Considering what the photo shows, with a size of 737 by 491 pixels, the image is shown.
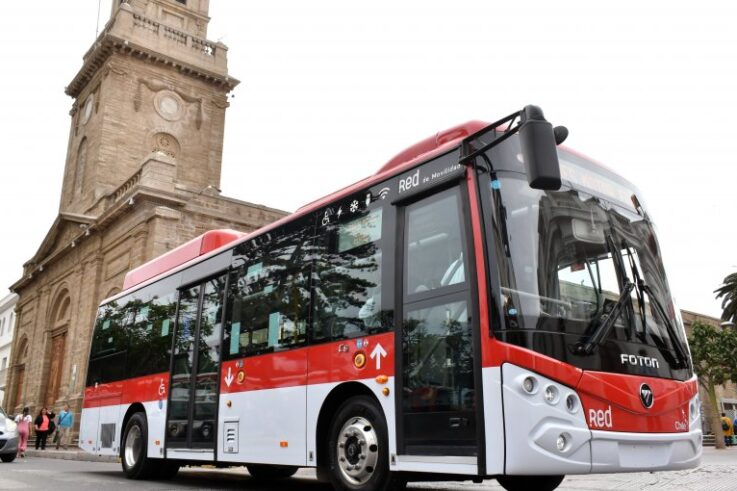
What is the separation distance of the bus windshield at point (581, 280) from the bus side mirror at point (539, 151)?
0.64m

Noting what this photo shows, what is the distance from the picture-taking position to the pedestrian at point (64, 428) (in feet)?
77.7

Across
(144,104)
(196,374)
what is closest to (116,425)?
(196,374)

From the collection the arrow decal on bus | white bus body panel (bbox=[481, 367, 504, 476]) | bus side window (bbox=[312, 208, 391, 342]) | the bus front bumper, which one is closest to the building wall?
bus side window (bbox=[312, 208, 391, 342])

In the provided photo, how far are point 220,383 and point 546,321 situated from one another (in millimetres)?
4730

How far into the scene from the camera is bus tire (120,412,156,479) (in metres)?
10.0

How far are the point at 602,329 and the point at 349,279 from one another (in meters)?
2.54

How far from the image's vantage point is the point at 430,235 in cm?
603

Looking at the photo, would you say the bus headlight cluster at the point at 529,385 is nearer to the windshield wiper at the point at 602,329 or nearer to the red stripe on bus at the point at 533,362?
the red stripe on bus at the point at 533,362

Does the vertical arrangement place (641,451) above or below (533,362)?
below

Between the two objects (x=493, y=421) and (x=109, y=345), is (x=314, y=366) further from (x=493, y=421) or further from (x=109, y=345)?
(x=109, y=345)

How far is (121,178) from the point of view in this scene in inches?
1309

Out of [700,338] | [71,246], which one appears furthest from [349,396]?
[71,246]

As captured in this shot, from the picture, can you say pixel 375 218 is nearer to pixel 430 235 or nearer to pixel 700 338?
pixel 430 235

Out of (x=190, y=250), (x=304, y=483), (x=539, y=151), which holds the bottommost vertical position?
(x=304, y=483)
